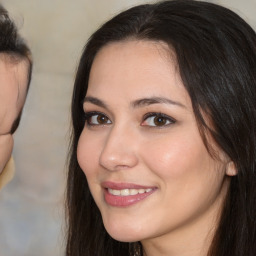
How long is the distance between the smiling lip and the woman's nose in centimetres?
5

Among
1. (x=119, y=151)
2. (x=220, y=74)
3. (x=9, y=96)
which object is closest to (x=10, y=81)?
(x=9, y=96)

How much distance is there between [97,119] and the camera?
2010 mm

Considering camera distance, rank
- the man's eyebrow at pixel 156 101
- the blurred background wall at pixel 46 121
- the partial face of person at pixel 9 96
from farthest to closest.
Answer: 1. the blurred background wall at pixel 46 121
2. the partial face of person at pixel 9 96
3. the man's eyebrow at pixel 156 101

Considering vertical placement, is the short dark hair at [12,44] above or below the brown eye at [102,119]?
above

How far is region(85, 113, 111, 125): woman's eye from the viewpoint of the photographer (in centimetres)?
199

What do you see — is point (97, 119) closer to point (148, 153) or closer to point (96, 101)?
point (96, 101)

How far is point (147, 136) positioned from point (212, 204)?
0.25m

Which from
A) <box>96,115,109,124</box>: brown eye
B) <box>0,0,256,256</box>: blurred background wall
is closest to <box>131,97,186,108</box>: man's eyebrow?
<box>96,115,109,124</box>: brown eye

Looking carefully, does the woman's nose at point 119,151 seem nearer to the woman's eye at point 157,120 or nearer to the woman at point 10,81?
the woman's eye at point 157,120

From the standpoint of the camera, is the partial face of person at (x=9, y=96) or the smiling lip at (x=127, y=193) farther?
the partial face of person at (x=9, y=96)

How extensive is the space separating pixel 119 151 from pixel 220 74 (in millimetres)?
293

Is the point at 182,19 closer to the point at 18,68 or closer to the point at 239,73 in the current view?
the point at 239,73

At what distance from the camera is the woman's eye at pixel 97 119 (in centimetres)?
199

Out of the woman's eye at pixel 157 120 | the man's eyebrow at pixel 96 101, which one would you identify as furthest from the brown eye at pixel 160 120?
the man's eyebrow at pixel 96 101
